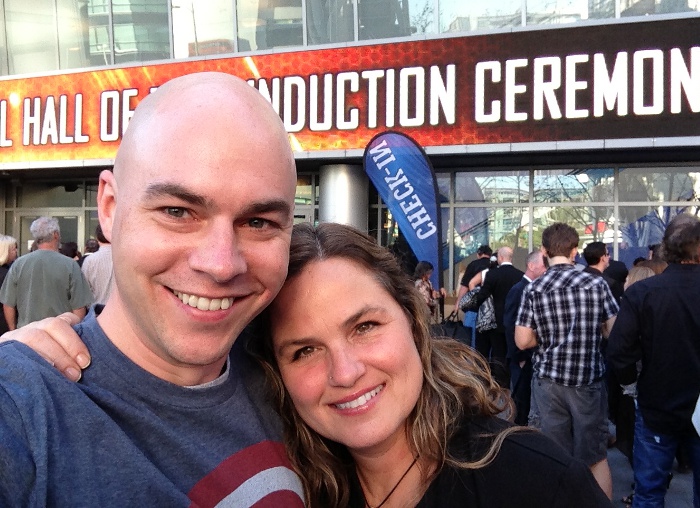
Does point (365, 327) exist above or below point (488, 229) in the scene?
below

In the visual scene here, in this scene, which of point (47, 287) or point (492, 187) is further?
point (492, 187)

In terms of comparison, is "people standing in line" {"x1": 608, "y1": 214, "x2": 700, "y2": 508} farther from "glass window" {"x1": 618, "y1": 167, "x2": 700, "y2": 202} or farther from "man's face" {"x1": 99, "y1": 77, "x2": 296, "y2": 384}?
"glass window" {"x1": 618, "y1": 167, "x2": 700, "y2": 202}

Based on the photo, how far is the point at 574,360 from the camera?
407 cm

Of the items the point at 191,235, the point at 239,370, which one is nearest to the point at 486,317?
the point at 239,370

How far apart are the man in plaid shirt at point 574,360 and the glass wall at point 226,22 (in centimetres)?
596

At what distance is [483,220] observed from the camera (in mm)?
9875

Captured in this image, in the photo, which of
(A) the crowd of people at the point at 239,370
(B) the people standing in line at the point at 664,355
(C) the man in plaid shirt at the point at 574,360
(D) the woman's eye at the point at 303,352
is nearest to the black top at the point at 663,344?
(B) the people standing in line at the point at 664,355

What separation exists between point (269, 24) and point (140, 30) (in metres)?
2.54

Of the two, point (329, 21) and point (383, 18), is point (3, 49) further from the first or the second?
point (383, 18)

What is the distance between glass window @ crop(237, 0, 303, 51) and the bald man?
922 centimetres

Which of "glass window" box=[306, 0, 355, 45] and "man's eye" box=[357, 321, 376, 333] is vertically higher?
"glass window" box=[306, 0, 355, 45]

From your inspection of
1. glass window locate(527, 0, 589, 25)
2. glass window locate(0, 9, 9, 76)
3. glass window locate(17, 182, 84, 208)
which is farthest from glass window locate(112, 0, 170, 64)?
glass window locate(527, 0, 589, 25)

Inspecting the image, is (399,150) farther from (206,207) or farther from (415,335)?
(206,207)

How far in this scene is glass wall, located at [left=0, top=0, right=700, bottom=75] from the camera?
8.90 m
